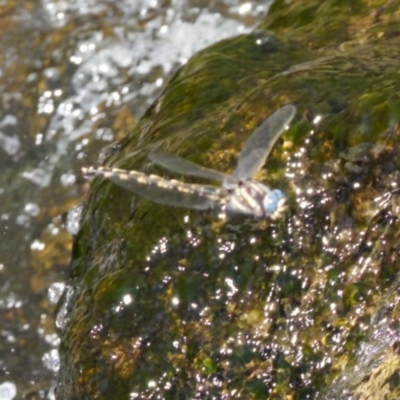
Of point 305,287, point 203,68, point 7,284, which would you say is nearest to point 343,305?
point 305,287

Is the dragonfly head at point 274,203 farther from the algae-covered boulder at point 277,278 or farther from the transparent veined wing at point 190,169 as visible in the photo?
the transparent veined wing at point 190,169

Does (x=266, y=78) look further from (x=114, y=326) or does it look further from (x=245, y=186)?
(x=114, y=326)

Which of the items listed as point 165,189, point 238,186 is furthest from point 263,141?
point 165,189

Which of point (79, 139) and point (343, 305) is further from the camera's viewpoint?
point (79, 139)

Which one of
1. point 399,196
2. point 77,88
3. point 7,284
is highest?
point 399,196

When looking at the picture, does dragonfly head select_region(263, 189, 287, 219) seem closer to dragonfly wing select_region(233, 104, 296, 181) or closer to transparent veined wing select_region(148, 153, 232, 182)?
dragonfly wing select_region(233, 104, 296, 181)

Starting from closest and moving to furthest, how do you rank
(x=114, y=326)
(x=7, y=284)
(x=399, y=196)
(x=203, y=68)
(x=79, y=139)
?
1. (x=399, y=196)
2. (x=114, y=326)
3. (x=203, y=68)
4. (x=7, y=284)
5. (x=79, y=139)

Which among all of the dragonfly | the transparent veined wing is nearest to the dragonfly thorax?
the dragonfly

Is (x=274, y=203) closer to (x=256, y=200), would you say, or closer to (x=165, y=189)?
(x=256, y=200)
